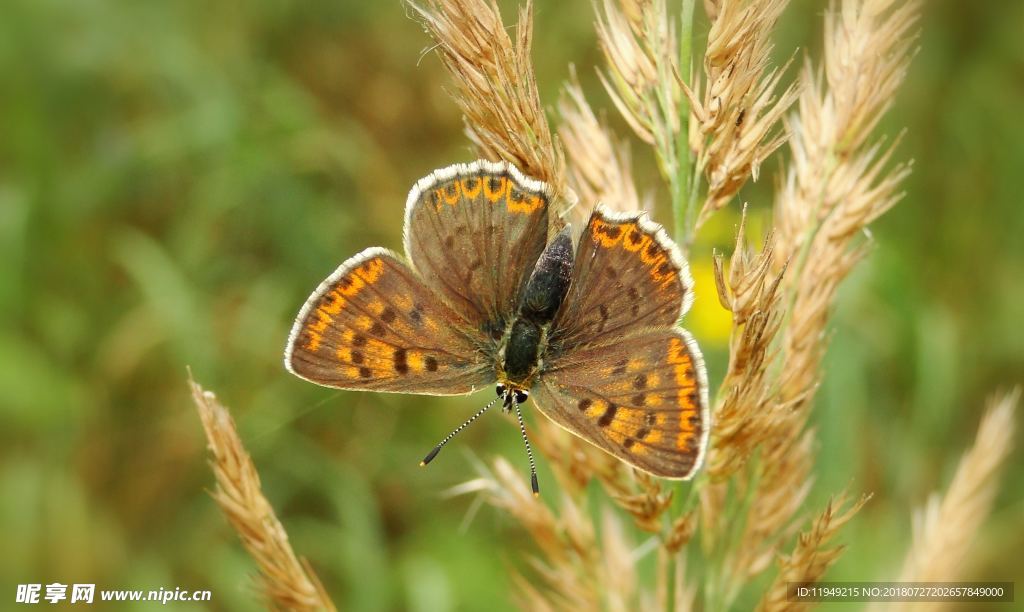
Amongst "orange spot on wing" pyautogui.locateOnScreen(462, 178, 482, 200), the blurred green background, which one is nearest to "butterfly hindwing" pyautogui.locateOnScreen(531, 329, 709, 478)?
"orange spot on wing" pyautogui.locateOnScreen(462, 178, 482, 200)

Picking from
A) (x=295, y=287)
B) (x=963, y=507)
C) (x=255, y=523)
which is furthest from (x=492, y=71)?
(x=295, y=287)

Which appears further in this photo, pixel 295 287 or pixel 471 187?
pixel 295 287

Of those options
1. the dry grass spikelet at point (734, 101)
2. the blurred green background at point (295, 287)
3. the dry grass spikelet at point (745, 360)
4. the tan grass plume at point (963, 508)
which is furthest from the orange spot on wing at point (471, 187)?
the blurred green background at point (295, 287)

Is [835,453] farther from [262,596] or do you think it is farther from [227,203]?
[227,203]

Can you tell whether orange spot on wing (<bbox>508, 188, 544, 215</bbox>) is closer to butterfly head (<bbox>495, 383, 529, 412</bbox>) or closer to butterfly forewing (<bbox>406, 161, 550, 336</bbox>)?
butterfly forewing (<bbox>406, 161, 550, 336</bbox>)

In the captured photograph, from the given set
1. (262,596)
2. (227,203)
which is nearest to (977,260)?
(227,203)

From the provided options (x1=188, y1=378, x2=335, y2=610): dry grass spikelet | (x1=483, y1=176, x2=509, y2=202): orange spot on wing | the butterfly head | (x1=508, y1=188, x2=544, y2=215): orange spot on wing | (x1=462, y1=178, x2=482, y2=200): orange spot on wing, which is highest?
(x1=462, y1=178, x2=482, y2=200): orange spot on wing

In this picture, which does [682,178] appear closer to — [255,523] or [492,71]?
[492,71]
